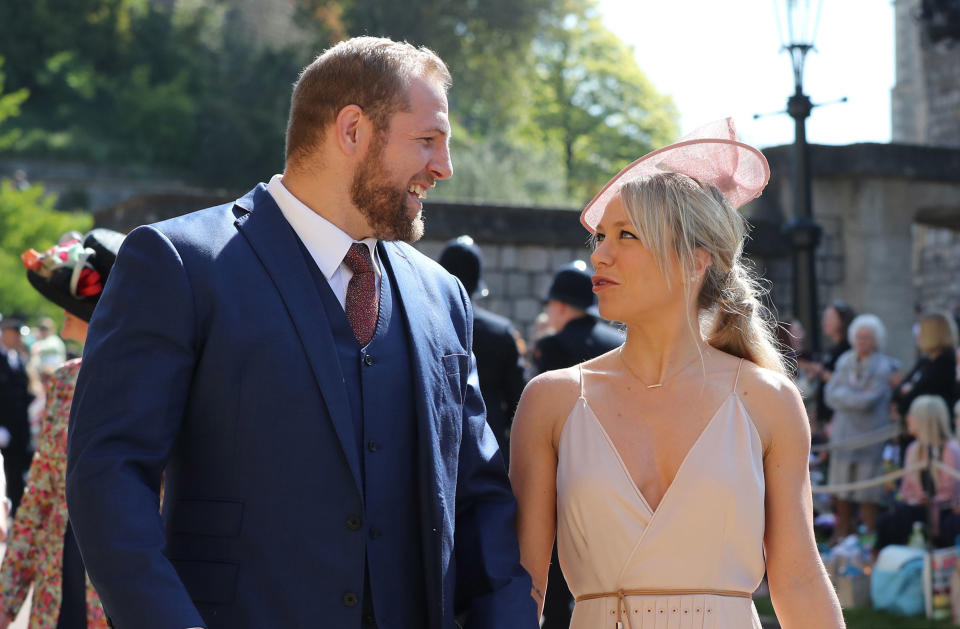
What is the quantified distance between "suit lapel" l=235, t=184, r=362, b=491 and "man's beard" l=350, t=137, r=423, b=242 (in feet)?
0.55

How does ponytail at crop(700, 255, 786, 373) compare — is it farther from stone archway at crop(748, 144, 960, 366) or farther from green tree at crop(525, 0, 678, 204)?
green tree at crop(525, 0, 678, 204)

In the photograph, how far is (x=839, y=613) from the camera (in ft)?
9.90

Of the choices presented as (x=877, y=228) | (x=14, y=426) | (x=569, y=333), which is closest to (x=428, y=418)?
(x=569, y=333)

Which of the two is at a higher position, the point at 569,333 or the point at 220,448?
the point at 569,333

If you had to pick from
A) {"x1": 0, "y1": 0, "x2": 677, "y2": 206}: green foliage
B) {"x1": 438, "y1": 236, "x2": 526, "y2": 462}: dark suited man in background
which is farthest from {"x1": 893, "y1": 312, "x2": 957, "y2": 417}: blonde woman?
{"x1": 0, "y1": 0, "x2": 677, "y2": 206}: green foliage

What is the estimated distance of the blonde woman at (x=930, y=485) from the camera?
715 centimetres

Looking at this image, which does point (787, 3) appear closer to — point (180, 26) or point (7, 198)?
point (7, 198)

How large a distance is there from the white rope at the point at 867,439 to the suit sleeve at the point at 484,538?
19.4 feet

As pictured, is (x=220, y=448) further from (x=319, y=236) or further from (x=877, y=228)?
(x=877, y=228)

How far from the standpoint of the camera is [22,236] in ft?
90.2

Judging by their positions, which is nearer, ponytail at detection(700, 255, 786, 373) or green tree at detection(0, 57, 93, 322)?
ponytail at detection(700, 255, 786, 373)

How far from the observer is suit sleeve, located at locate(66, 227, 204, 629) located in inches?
90.8

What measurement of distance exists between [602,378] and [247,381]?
1.00 meters

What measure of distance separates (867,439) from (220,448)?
22.7ft
